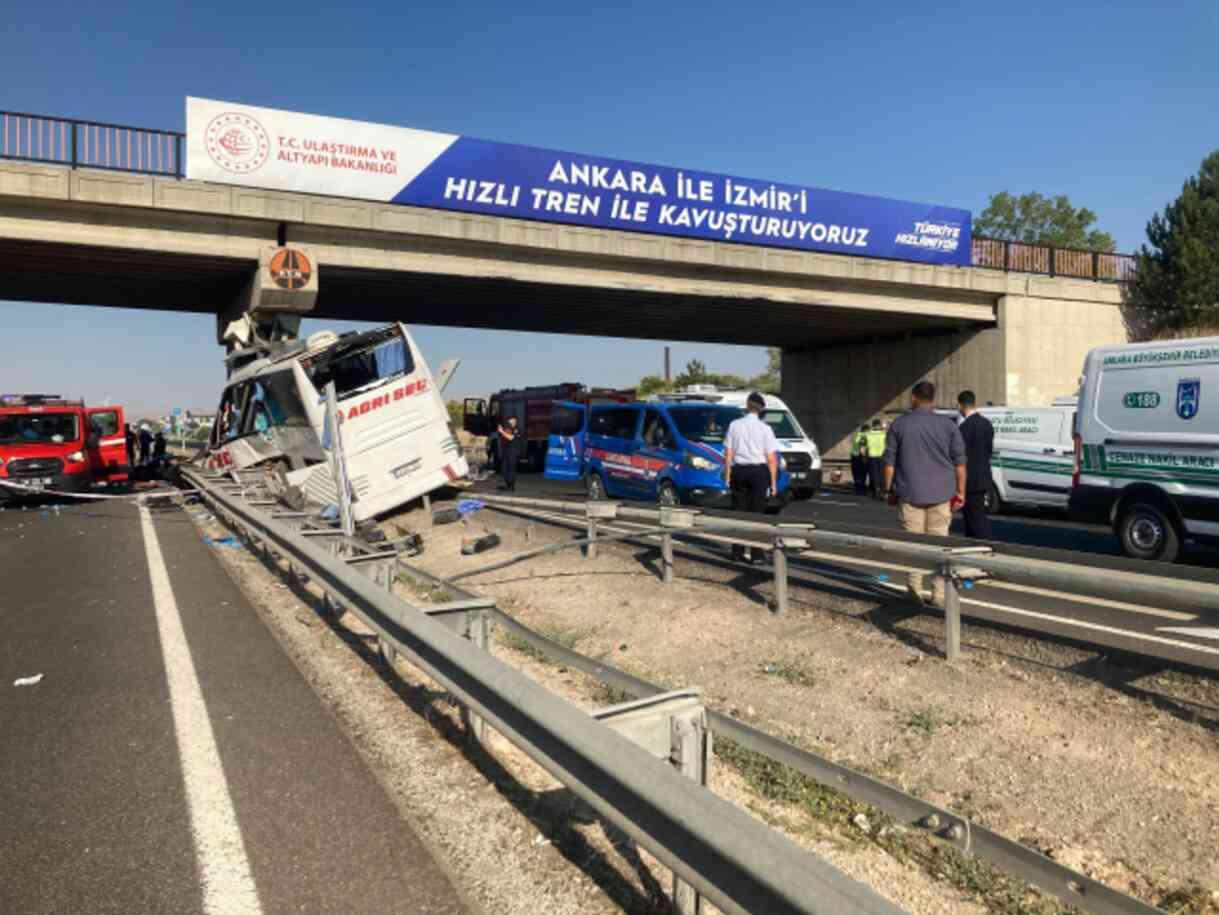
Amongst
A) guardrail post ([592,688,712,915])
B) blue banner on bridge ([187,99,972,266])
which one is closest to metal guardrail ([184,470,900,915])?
guardrail post ([592,688,712,915])

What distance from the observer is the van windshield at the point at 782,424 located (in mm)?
17203

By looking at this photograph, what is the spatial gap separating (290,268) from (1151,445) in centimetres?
1635

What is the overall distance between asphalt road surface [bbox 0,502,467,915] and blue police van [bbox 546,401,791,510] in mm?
7377

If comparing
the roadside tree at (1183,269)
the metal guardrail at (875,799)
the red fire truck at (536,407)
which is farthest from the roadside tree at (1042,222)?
the metal guardrail at (875,799)

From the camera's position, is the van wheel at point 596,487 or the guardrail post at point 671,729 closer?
the guardrail post at point 671,729

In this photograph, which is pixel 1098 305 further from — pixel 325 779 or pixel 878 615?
pixel 325 779

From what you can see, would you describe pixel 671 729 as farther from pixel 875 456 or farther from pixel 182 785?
pixel 875 456

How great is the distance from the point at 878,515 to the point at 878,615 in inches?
366

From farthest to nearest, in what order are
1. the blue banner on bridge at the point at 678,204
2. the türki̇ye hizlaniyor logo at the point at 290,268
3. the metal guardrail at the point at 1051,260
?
the metal guardrail at the point at 1051,260
the blue banner on bridge at the point at 678,204
the türki̇ye hizlaniyor logo at the point at 290,268

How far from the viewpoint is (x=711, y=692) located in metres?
5.47

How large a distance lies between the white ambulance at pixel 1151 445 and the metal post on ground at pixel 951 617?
17.5ft

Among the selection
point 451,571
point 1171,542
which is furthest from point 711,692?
point 1171,542

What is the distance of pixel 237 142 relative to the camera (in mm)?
18734

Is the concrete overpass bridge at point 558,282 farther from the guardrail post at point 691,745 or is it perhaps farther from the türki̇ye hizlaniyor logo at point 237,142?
the guardrail post at point 691,745
